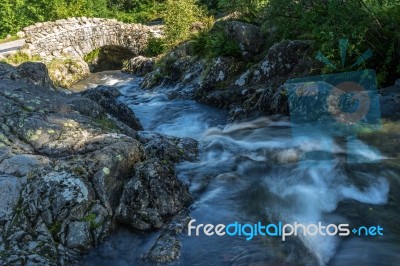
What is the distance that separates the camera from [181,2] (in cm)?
2120

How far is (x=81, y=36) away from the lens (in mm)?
23625

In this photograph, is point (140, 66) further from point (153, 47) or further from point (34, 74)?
point (34, 74)

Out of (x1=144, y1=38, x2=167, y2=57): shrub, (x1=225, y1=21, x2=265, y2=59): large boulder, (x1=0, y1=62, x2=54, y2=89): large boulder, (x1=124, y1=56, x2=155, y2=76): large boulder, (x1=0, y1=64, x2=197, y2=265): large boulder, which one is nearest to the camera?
(x1=0, y1=64, x2=197, y2=265): large boulder

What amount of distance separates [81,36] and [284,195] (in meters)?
20.3

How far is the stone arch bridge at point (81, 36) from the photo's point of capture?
21.7 metres

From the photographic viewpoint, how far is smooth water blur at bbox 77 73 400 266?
5.06 meters

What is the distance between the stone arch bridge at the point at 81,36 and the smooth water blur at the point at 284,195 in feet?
49.2

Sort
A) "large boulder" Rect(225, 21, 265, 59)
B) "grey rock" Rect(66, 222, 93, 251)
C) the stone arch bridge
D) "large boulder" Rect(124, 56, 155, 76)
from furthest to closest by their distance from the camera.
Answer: "large boulder" Rect(124, 56, 155, 76)
the stone arch bridge
"large boulder" Rect(225, 21, 265, 59)
"grey rock" Rect(66, 222, 93, 251)

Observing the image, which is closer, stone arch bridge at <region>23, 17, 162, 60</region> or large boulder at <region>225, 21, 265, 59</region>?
large boulder at <region>225, 21, 265, 59</region>

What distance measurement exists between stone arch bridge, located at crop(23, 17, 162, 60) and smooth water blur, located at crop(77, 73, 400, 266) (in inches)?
590

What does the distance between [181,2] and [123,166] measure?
55.6 feet

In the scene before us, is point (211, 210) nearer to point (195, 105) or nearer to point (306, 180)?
point (306, 180)
